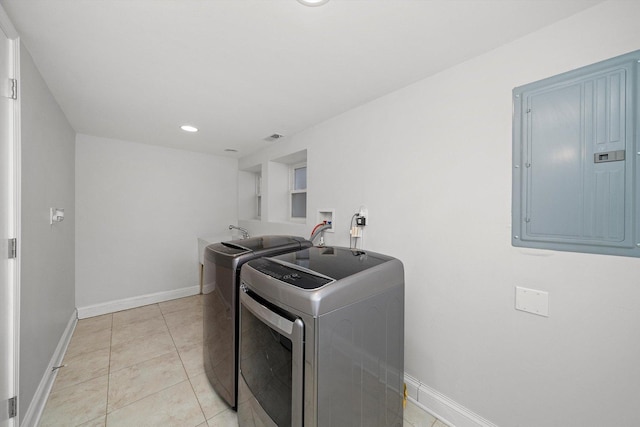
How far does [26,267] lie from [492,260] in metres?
2.54

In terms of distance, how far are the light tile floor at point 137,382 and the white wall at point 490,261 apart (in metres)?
0.53

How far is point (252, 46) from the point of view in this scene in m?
1.25

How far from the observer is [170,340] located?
7.61 feet

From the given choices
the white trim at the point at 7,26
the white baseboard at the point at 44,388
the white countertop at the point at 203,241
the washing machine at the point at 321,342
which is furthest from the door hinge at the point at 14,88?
the white countertop at the point at 203,241

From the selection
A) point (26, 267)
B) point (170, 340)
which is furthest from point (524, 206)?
point (170, 340)

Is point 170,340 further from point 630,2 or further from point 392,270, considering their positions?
point 630,2

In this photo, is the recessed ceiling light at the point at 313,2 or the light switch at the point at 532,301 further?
the light switch at the point at 532,301

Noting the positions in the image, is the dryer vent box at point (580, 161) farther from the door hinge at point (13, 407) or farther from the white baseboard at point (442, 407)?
the door hinge at point (13, 407)

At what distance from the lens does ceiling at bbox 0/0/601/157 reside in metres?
1.02

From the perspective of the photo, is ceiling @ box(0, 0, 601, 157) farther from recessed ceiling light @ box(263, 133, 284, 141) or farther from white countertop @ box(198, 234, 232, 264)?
white countertop @ box(198, 234, 232, 264)

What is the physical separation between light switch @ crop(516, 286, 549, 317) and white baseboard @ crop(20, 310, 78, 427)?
2.65 meters

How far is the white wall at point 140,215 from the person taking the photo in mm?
2766

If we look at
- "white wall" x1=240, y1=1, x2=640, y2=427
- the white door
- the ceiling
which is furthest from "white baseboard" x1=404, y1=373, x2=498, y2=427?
the white door

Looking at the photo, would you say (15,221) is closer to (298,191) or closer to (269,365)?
(269,365)
